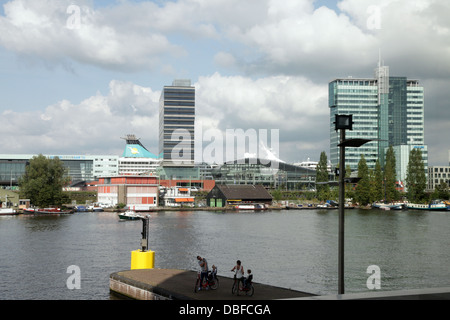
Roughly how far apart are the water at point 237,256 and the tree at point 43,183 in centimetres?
5493

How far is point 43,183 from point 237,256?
100917 mm

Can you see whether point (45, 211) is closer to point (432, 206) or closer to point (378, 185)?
point (378, 185)

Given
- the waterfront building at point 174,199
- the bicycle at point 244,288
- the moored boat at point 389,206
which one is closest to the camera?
the bicycle at point 244,288

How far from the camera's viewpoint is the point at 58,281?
124 feet

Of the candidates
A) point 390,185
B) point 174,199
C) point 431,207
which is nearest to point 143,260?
point 174,199

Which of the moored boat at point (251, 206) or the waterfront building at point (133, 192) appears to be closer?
the waterfront building at point (133, 192)

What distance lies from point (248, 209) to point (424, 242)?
10039cm

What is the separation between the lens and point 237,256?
51125 millimetres

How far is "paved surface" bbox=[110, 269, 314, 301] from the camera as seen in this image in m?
24.5

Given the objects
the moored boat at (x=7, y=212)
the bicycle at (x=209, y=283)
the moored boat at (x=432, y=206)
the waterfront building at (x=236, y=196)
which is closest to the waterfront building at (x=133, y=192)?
→ the waterfront building at (x=236, y=196)

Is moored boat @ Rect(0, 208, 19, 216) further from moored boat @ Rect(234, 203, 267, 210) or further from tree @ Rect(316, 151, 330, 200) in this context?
tree @ Rect(316, 151, 330, 200)

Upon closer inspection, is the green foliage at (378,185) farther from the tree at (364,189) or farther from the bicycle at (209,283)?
the bicycle at (209,283)

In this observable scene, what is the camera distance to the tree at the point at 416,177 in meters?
168
